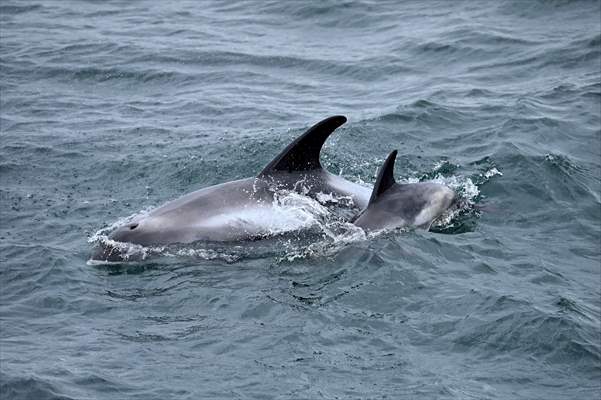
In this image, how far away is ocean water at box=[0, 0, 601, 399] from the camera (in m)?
10.6

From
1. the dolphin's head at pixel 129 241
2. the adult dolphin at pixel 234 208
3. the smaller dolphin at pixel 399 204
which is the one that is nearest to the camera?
the dolphin's head at pixel 129 241

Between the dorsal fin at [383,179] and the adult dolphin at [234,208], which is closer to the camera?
the adult dolphin at [234,208]

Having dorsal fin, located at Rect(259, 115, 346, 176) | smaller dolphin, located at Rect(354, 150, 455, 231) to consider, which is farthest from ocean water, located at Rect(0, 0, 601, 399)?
dorsal fin, located at Rect(259, 115, 346, 176)

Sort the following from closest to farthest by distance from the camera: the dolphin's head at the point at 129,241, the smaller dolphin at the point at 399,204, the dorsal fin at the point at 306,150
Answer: the dolphin's head at the point at 129,241 → the dorsal fin at the point at 306,150 → the smaller dolphin at the point at 399,204

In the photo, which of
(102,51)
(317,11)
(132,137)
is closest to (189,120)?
(132,137)

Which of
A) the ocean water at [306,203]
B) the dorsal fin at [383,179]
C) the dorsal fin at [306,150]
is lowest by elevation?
the ocean water at [306,203]

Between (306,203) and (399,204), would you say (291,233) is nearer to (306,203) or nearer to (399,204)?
(306,203)

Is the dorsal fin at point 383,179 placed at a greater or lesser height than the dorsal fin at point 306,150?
lesser

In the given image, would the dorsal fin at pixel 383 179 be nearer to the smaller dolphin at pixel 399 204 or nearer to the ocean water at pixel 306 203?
the smaller dolphin at pixel 399 204

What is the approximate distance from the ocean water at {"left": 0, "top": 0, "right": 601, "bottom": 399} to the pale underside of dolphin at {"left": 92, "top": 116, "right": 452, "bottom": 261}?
237 millimetres

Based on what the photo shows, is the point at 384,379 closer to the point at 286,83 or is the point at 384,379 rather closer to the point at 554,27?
the point at 286,83

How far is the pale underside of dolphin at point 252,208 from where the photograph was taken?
44.2 ft

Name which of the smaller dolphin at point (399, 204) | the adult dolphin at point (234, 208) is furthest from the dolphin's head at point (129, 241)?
the smaller dolphin at point (399, 204)

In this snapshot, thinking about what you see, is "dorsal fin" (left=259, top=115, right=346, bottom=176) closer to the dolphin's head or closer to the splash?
the splash
